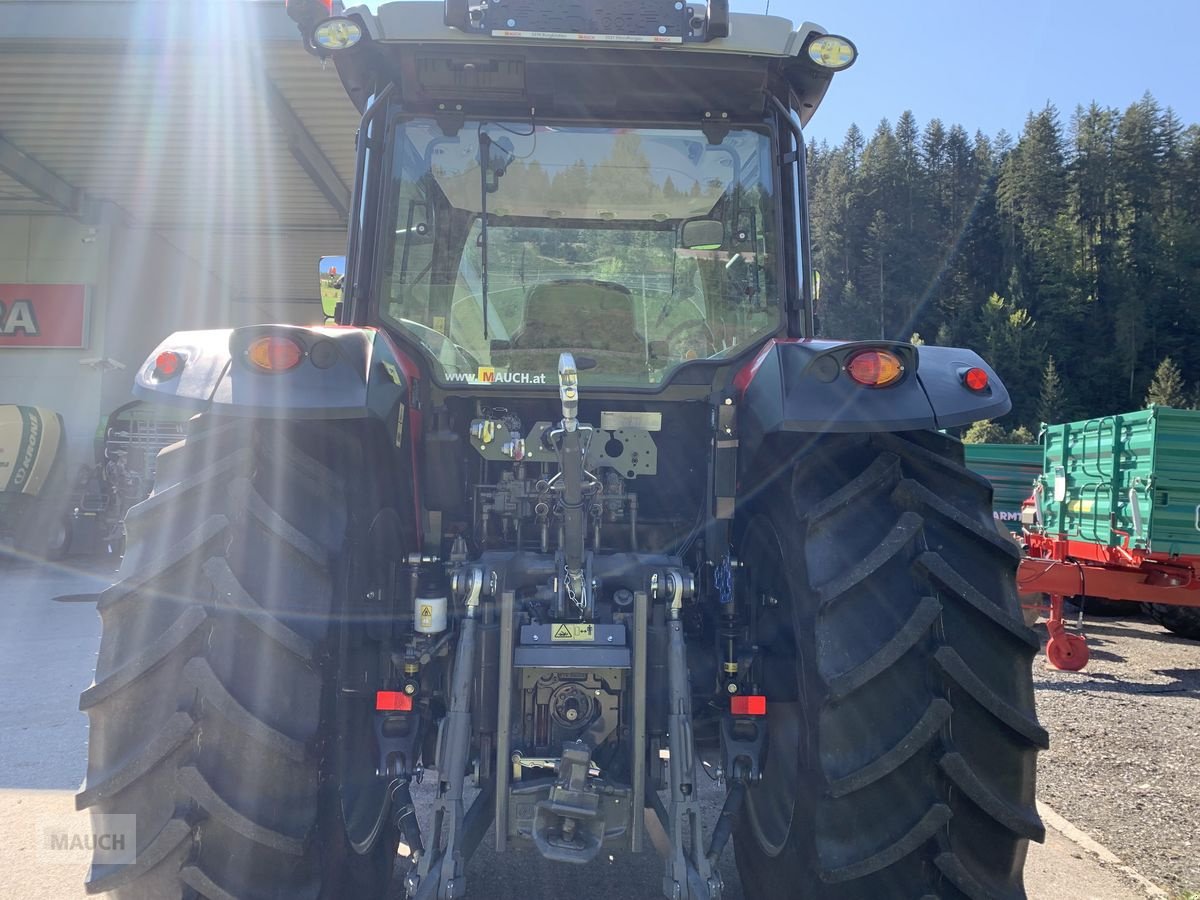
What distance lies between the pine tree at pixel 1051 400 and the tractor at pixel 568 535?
59.7 m

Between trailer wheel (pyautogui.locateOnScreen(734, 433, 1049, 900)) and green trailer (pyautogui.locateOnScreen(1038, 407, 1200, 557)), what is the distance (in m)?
8.98

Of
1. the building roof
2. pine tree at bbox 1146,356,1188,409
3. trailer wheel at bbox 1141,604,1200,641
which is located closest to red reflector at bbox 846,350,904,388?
trailer wheel at bbox 1141,604,1200,641

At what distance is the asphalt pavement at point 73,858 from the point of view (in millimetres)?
3268

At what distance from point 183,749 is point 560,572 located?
0.99 m

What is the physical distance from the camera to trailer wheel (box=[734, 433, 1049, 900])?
6.94ft

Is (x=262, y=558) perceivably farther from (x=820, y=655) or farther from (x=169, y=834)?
(x=820, y=655)

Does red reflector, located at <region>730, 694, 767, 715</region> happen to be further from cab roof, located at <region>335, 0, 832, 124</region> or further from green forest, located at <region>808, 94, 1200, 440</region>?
green forest, located at <region>808, 94, 1200, 440</region>

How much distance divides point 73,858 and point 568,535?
2.49 meters

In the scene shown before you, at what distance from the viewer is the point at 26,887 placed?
3248 mm

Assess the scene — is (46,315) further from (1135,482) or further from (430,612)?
(430,612)

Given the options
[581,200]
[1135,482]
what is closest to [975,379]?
[581,200]

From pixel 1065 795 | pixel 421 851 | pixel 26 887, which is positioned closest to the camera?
pixel 421 851

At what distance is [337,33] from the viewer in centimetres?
278

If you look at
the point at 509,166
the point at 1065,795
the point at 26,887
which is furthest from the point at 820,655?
the point at 1065,795
